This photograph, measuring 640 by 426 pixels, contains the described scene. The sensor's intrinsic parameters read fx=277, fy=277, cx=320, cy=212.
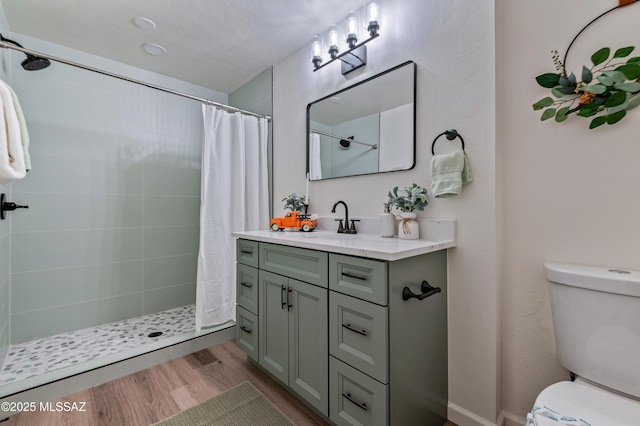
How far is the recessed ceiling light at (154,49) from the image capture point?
2193mm

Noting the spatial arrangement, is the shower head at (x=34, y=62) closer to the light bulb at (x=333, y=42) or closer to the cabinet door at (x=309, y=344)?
the light bulb at (x=333, y=42)

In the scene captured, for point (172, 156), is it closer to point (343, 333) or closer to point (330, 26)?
point (330, 26)

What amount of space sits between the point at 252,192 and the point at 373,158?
1221mm

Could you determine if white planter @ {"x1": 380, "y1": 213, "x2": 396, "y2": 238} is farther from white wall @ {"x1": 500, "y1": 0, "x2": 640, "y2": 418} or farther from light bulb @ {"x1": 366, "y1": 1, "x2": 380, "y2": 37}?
light bulb @ {"x1": 366, "y1": 1, "x2": 380, "y2": 37}

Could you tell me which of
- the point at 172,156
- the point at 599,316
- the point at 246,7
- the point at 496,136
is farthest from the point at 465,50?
the point at 172,156

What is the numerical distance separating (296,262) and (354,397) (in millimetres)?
647

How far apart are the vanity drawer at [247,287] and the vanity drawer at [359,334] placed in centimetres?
65

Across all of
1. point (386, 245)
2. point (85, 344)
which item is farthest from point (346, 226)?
point (85, 344)

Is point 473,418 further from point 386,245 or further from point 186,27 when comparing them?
point 186,27

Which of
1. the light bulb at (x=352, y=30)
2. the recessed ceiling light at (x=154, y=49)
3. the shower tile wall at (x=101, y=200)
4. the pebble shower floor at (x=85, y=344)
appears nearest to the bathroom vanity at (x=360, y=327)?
the pebble shower floor at (x=85, y=344)

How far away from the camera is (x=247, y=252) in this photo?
1.80m

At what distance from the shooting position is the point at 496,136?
1.26 metres

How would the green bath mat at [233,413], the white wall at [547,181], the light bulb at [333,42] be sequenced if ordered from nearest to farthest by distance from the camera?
the white wall at [547,181] < the green bath mat at [233,413] < the light bulb at [333,42]

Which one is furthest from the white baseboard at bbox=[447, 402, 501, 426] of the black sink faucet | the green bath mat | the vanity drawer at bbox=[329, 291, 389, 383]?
the black sink faucet
